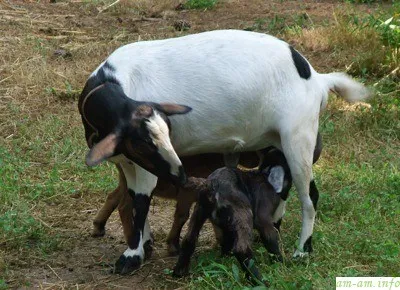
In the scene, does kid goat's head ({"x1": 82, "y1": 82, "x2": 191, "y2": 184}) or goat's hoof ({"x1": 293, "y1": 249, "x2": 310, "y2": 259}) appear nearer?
kid goat's head ({"x1": 82, "y1": 82, "x2": 191, "y2": 184})

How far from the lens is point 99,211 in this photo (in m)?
7.18

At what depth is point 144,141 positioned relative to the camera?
5.83m

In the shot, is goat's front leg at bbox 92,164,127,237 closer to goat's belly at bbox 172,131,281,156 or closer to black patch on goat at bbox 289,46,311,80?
goat's belly at bbox 172,131,281,156

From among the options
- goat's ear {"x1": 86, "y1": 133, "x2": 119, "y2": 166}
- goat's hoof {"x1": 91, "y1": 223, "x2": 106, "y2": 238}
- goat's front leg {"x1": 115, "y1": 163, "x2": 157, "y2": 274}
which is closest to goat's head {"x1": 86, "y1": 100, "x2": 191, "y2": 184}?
goat's ear {"x1": 86, "y1": 133, "x2": 119, "y2": 166}

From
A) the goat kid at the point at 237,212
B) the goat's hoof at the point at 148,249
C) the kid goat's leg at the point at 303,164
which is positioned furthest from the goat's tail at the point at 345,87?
the goat's hoof at the point at 148,249

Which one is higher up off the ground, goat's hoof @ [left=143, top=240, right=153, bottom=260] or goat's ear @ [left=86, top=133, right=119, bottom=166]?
goat's ear @ [left=86, top=133, right=119, bottom=166]

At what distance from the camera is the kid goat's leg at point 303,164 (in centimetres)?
637

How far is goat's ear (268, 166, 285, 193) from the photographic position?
6.42 meters

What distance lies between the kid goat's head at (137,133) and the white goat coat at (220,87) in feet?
0.74

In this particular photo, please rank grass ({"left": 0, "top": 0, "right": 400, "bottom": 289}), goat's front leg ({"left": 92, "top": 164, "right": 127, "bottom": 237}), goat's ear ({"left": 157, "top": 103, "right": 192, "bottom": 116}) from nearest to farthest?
goat's ear ({"left": 157, "top": 103, "right": 192, "bottom": 116}) < grass ({"left": 0, "top": 0, "right": 400, "bottom": 289}) < goat's front leg ({"left": 92, "top": 164, "right": 127, "bottom": 237})

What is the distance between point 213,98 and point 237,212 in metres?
0.91

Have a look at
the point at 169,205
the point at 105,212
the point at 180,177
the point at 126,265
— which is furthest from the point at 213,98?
the point at 169,205

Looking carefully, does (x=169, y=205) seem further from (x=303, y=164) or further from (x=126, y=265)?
(x=303, y=164)

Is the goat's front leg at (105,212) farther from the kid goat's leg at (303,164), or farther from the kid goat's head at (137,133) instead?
the kid goat's leg at (303,164)
